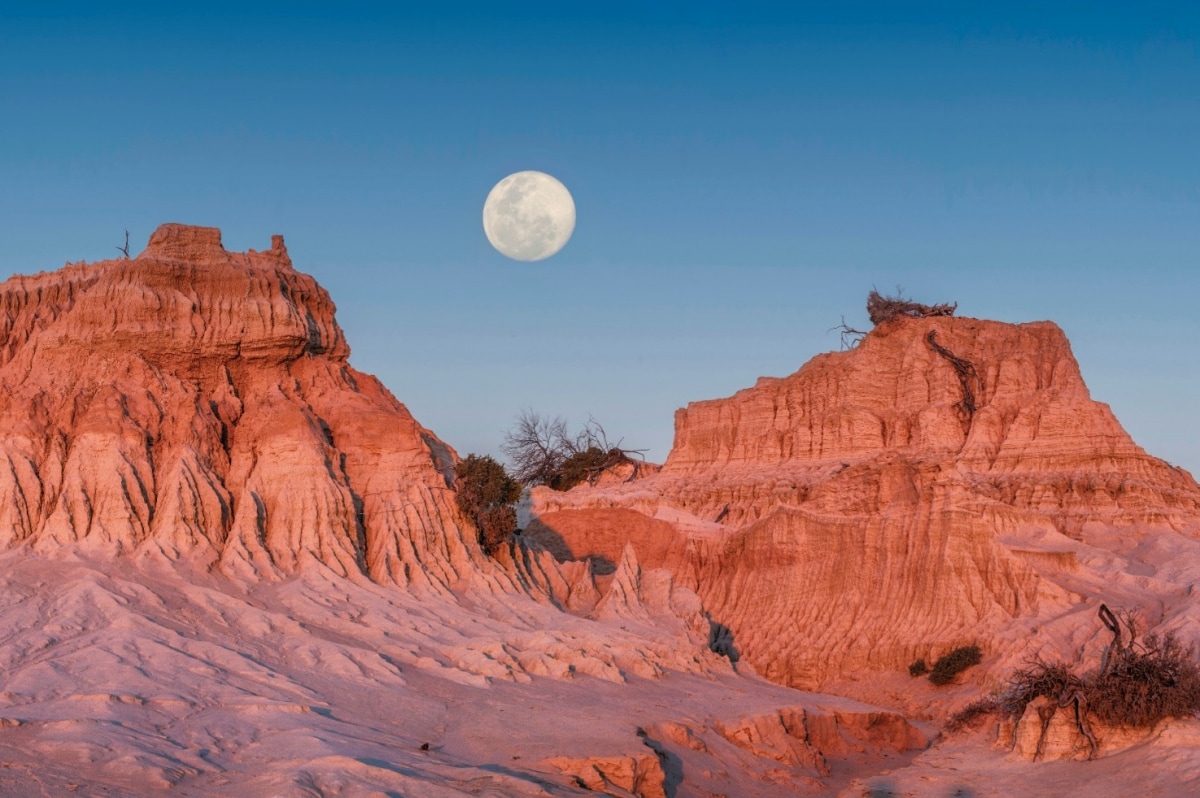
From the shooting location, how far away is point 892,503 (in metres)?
48.1

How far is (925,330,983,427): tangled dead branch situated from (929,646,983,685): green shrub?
19.9 meters

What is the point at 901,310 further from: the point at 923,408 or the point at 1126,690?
the point at 1126,690

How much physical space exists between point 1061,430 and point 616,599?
20.9 m

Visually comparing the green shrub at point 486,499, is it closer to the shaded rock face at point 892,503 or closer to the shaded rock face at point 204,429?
the shaded rock face at point 204,429

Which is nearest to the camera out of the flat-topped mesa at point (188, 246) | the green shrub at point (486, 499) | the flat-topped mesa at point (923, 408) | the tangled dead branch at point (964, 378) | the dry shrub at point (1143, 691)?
the dry shrub at point (1143, 691)

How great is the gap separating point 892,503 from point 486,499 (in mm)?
13993

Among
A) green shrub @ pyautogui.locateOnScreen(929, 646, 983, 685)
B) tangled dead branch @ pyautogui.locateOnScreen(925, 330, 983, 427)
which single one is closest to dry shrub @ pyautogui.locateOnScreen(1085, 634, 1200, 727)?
green shrub @ pyautogui.locateOnScreen(929, 646, 983, 685)

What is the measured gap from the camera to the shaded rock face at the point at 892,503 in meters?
44.1

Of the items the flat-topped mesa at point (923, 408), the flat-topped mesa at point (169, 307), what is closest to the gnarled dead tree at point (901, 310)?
the flat-topped mesa at point (923, 408)

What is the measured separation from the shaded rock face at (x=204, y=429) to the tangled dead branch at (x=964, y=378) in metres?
25.0

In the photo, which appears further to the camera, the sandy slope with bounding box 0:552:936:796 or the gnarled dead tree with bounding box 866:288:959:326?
the gnarled dead tree with bounding box 866:288:959:326

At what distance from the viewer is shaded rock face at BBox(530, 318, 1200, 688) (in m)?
44.1

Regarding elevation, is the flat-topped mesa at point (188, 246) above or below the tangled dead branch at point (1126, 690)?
above

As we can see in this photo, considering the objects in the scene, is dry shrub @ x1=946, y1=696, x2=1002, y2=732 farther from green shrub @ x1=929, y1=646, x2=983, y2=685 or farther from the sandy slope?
green shrub @ x1=929, y1=646, x2=983, y2=685
